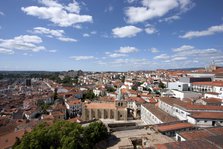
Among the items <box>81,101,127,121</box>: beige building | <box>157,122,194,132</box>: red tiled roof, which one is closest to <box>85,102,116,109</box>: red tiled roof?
<box>81,101,127,121</box>: beige building

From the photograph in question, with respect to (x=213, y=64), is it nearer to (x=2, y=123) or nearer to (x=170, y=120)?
(x=170, y=120)

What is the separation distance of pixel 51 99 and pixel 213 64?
72.4 metres

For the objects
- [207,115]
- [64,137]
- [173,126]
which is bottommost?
[64,137]

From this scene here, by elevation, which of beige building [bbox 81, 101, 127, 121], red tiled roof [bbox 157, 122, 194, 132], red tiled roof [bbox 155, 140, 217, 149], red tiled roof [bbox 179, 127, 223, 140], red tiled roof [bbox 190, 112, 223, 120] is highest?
red tiled roof [bbox 155, 140, 217, 149]

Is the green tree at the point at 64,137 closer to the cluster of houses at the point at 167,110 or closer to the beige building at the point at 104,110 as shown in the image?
the cluster of houses at the point at 167,110

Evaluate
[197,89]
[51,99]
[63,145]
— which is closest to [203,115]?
[63,145]

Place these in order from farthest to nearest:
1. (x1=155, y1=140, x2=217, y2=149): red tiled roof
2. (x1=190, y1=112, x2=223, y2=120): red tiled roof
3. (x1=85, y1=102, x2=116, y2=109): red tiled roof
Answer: (x1=85, y1=102, x2=116, y2=109): red tiled roof → (x1=190, y1=112, x2=223, y2=120): red tiled roof → (x1=155, y1=140, x2=217, y2=149): red tiled roof

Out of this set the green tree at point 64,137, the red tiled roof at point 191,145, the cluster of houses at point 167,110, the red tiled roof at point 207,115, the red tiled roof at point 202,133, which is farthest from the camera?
the red tiled roof at point 207,115

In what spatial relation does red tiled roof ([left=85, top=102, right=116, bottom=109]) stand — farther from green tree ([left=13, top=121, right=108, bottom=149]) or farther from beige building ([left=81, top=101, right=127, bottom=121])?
green tree ([left=13, top=121, right=108, bottom=149])

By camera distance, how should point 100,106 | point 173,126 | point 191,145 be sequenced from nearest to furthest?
point 191,145 → point 173,126 → point 100,106

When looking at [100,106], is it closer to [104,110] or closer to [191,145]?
[104,110]

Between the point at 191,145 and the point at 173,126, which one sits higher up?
the point at 191,145

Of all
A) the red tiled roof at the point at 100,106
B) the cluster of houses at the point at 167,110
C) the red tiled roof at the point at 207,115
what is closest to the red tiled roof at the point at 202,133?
the cluster of houses at the point at 167,110

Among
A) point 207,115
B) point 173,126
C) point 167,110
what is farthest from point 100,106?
point 207,115
